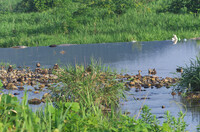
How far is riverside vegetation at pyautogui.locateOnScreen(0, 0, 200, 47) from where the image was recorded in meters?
32.4

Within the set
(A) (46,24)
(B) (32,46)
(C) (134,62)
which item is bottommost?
(C) (134,62)

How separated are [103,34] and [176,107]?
80.9ft

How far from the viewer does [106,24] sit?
117 feet

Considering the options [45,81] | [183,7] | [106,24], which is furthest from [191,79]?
[183,7]

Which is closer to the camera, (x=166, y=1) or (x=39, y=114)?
(x=39, y=114)

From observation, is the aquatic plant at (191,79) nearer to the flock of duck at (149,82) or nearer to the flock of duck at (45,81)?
the flock of duck at (45,81)

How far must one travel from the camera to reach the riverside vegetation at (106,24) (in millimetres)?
32406

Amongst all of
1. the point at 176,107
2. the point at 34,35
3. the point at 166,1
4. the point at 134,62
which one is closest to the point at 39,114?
the point at 176,107

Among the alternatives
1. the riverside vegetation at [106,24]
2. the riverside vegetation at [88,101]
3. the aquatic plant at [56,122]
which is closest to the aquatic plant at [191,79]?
the riverside vegetation at [88,101]

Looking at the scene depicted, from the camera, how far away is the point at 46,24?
3781cm

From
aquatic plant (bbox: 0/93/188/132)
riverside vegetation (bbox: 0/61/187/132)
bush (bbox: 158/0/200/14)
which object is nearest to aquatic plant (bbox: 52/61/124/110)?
riverside vegetation (bbox: 0/61/187/132)

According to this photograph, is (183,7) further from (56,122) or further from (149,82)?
(56,122)

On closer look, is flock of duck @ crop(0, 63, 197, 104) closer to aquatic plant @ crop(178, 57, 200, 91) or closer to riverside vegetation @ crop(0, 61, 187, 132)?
aquatic plant @ crop(178, 57, 200, 91)

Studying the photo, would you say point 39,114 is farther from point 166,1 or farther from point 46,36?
point 166,1
